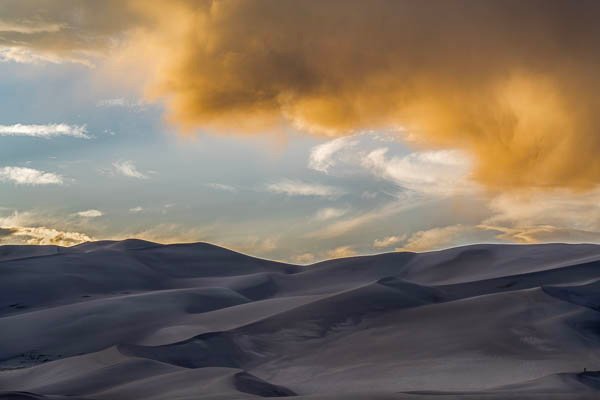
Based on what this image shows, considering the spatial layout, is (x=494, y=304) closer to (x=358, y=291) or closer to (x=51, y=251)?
(x=358, y=291)

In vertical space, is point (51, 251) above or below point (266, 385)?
above

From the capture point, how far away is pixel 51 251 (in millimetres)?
45719

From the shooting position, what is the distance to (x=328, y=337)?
2041cm

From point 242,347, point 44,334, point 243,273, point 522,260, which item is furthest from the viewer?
point 243,273

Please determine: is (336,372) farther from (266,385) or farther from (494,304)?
(494,304)

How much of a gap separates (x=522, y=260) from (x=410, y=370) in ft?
60.0

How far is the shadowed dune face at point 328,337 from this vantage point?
1441cm

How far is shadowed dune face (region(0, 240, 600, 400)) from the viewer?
14.4m

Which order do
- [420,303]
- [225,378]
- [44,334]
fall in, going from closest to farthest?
[225,378], [420,303], [44,334]

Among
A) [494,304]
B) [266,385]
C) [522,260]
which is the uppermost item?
[522,260]

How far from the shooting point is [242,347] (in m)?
19.6

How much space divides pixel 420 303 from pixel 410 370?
7.11 m

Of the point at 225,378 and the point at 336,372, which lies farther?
the point at 336,372

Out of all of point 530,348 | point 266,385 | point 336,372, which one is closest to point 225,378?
point 266,385
